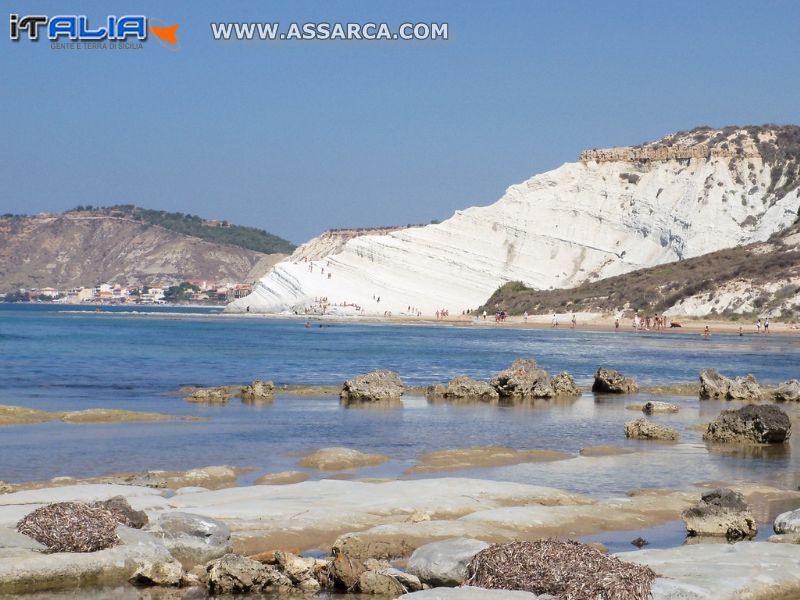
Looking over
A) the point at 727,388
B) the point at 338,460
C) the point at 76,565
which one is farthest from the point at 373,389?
the point at 76,565

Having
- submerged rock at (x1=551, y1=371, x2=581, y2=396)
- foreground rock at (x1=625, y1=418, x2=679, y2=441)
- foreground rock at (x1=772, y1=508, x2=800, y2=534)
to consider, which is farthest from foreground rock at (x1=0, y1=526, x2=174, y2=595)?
submerged rock at (x1=551, y1=371, x2=581, y2=396)

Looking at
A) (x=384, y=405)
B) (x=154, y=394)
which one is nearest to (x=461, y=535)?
(x=384, y=405)

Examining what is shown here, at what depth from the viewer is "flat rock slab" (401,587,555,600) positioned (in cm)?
868

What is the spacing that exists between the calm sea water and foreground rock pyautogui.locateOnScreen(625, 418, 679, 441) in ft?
1.21

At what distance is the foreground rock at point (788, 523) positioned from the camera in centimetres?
1238

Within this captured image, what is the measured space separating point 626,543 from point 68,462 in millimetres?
9592

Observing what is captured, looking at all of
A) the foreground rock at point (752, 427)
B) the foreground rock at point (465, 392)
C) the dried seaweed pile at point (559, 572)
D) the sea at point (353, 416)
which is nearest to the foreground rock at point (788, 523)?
the sea at point (353, 416)

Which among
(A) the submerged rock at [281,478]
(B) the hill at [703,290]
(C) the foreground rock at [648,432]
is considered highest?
(B) the hill at [703,290]

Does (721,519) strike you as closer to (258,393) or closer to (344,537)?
(344,537)

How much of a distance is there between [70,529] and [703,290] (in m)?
76.8

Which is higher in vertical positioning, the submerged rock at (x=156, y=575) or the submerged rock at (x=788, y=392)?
the submerged rock at (x=788, y=392)

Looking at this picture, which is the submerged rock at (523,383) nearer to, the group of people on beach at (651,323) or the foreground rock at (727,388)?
the foreground rock at (727,388)

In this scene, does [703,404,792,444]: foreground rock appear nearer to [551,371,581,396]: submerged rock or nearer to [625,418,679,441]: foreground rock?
[625,418,679,441]: foreground rock

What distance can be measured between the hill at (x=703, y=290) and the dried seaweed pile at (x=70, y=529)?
229 ft
